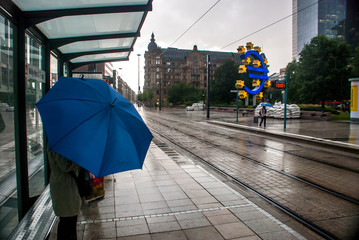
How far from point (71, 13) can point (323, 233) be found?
5.28 meters

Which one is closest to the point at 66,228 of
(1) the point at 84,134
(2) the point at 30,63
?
(1) the point at 84,134

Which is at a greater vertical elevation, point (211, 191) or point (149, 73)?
point (149, 73)

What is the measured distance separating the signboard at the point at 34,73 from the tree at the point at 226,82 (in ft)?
218

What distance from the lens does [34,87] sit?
4.68 m

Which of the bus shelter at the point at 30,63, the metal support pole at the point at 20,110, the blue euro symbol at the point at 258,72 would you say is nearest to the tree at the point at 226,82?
the blue euro symbol at the point at 258,72

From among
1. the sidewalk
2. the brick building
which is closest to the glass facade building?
the brick building

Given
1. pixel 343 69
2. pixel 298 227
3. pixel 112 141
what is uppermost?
pixel 343 69

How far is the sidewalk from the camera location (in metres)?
3.83

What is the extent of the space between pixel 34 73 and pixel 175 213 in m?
3.28

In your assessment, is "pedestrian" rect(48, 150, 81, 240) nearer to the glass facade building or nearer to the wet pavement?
the wet pavement

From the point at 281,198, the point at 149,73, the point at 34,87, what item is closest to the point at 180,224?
the point at 281,198

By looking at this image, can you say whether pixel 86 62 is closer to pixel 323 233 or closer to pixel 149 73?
pixel 323 233

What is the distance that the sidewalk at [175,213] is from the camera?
383 centimetres

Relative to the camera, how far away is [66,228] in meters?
2.89
